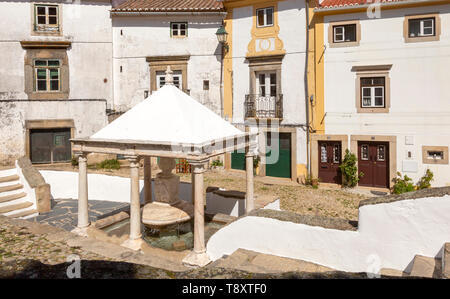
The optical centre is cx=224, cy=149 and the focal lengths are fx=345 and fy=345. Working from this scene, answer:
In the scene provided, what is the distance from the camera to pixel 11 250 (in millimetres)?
3834

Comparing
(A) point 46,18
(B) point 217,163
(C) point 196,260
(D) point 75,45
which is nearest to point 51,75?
(D) point 75,45

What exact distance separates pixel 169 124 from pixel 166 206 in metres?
2.27

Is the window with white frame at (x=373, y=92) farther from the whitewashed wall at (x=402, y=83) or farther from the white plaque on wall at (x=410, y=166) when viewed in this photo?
the white plaque on wall at (x=410, y=166)

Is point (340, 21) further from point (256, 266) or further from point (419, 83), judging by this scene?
point (256, 266)

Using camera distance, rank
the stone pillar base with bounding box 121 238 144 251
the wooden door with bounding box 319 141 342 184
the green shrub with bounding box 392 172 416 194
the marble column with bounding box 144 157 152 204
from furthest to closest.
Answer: the wooden door with bounding box 319 141 342 184 < the green shrub with bounding box 392 172 416 194 < the marble column with bounding box 144 157 152 204 < the stone pillar base with bounding box 121 238 144 251

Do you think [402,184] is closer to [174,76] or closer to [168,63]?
[174,76]

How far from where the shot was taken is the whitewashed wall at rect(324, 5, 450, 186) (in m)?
13.1

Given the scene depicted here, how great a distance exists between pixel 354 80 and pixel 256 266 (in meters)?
11.1

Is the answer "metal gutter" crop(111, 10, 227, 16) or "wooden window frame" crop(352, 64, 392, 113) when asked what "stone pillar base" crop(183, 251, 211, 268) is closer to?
"wooden window frame" crop(352, 64, 392, 113)

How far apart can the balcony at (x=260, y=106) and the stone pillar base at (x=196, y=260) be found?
34.8 ft

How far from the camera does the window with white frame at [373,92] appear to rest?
14078 millimetres

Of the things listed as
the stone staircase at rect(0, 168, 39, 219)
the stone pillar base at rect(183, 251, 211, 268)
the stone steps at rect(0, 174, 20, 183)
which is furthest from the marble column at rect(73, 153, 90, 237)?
the stone steps at rect(0, 174, 20, 183)

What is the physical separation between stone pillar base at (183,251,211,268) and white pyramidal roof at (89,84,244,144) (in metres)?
2.18
